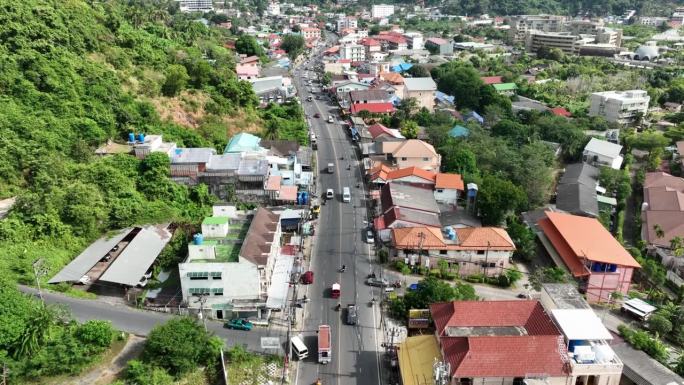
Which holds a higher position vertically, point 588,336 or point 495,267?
point 588,336

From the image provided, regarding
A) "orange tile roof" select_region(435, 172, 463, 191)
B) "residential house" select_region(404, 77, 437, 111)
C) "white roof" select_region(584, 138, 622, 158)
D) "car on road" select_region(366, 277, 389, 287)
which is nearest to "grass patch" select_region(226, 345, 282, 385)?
"car on road" select_region(366, 277, 389, 287)

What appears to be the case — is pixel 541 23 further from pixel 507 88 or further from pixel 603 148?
pixel 603 148

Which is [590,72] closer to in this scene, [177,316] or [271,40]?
[271,40]

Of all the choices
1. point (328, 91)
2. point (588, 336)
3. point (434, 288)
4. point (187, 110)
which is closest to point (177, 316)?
point (434, 288)

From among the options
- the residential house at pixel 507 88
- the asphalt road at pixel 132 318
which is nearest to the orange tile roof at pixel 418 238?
the asphalt road at pixel 132 318

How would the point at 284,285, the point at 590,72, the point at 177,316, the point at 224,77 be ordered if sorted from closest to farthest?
the point at 177,316 < the point at 284,285 < the point at 224,77 < the point at 590,72

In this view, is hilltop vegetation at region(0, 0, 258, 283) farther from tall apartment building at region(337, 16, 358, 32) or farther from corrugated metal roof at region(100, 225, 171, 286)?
tall apartment building at region(337, 16, 358, 32)

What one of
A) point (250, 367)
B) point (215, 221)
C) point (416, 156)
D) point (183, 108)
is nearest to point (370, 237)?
point (215, 221)
